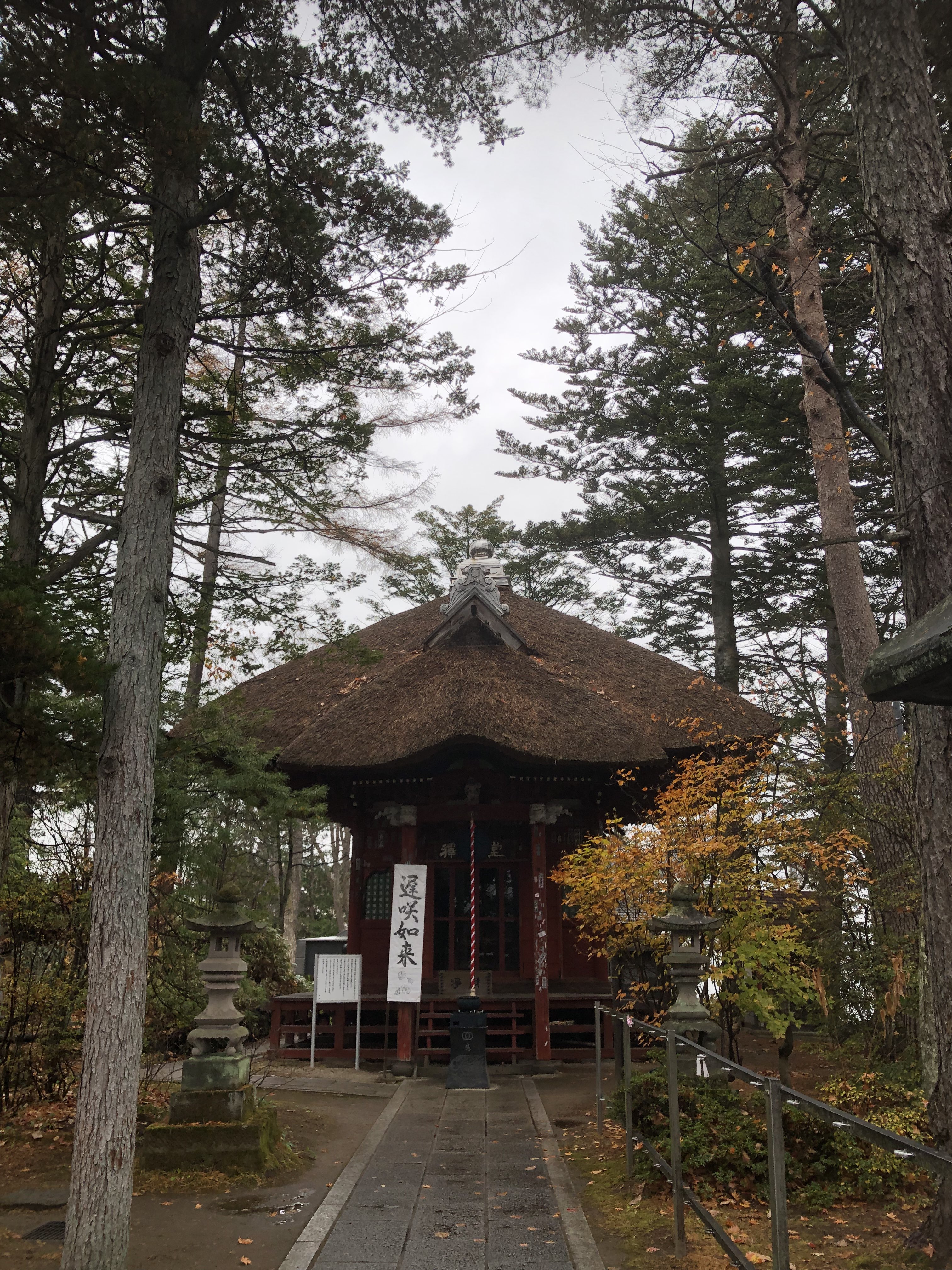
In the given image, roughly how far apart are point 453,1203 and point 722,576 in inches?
629

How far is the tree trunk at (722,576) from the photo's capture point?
19.8 meters

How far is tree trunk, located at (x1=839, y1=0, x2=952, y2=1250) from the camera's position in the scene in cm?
460

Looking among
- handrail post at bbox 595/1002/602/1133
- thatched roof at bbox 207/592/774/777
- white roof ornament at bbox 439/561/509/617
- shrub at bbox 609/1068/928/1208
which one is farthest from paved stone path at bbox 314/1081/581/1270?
white roof ornament at bbox 439/561/509/617

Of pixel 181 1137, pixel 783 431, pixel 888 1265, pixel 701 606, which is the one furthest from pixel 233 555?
pixel 701 606

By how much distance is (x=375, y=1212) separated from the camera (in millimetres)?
5965

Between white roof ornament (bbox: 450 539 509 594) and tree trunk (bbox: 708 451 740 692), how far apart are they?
5.61 m

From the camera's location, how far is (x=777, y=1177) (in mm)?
3402

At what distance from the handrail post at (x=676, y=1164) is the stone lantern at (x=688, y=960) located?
7.77ft

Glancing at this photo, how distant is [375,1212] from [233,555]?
22.3 feet

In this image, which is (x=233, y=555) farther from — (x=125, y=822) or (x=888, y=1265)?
(x=888, y=1265)

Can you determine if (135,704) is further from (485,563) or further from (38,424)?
(485,563)

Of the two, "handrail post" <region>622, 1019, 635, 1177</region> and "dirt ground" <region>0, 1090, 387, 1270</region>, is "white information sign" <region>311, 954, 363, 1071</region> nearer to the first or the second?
"dirt ground" <region>0, 1090, 387, 1270</region>

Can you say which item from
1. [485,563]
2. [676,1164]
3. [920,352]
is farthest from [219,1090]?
[485,563]

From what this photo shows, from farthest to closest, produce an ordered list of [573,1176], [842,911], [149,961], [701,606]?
1. [701,606]
2. [842,911]
3. [149,961]
4. [573,1176]
